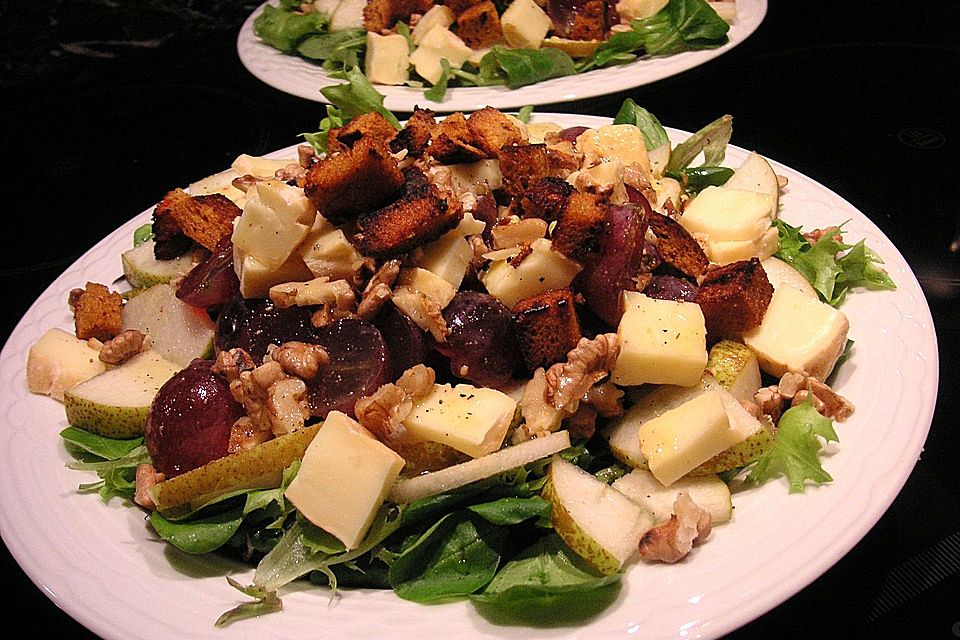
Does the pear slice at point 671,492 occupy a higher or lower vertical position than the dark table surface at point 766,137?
higher

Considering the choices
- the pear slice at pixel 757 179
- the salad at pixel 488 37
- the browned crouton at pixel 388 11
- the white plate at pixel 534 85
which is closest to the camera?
the pear slice at pixel 757 179

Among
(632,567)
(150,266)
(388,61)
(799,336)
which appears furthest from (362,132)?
(388,61)

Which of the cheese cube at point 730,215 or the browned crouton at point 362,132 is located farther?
the browned crouton at point 362,132

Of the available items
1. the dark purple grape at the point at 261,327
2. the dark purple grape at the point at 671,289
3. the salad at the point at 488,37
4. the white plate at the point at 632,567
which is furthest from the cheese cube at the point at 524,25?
the dark purple grape at the point at 261,327

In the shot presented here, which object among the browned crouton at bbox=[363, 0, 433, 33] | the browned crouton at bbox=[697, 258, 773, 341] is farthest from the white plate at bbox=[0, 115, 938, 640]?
the browned crouton at bbox=[363, 0, 433, 33]

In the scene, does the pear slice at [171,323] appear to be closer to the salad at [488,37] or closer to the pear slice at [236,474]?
the pear slice at [236,474]

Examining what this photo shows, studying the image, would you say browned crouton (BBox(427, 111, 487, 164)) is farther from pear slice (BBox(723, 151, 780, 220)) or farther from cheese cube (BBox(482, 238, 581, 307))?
pear slice (BBox(723, 151, 780, 220))
